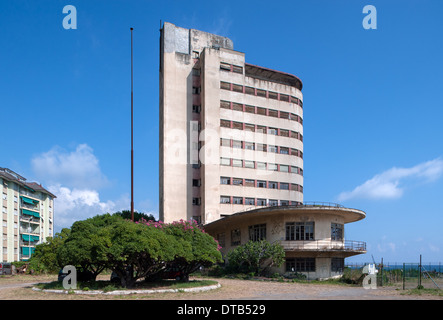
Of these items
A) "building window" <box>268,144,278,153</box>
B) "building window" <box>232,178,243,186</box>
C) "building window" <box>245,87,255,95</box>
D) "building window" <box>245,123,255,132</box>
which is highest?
"building window" <box>245,87,255,95</box>

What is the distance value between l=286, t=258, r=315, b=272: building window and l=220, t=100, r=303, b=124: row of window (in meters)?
26.5

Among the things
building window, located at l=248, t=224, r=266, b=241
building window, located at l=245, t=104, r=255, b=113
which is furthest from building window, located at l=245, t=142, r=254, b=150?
building window, located at l=248, t=224, r=266, b=241

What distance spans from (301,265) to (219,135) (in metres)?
23.8

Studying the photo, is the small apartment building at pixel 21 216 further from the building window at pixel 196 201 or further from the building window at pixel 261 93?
the building window at pixel 261 93

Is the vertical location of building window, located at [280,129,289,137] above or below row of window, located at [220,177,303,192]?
above

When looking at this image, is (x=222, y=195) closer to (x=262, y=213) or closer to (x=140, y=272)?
(x=262, y=213)

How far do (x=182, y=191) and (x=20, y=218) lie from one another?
110 ft

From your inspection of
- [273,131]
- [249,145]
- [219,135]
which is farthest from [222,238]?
[273,131]

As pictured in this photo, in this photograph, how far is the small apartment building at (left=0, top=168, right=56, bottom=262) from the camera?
66.7m

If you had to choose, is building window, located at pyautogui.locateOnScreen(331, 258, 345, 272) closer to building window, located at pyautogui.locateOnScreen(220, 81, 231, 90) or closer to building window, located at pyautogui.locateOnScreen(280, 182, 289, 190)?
building window, located at pyautogui.locateOnScreen(280, 182, 289, 190)

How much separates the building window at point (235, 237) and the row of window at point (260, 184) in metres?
10.1

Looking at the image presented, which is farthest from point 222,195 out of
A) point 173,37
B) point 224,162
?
point 173,37
